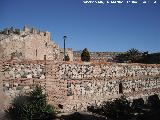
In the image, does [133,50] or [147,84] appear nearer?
[147,84]

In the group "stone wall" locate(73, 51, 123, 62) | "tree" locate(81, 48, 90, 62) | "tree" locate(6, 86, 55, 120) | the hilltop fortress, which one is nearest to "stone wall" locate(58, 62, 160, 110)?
the hilltop fortress

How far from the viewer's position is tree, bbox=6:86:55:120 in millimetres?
12227

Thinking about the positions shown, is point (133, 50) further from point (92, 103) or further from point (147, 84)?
point (92, 103)

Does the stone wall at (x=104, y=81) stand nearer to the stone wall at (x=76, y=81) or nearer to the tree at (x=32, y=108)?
the stone wall at (x=76, y=81)

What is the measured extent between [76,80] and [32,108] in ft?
12.4

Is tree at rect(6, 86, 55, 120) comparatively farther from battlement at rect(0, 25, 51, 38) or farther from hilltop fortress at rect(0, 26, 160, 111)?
battlement at rect(0, 25, 51, 38)

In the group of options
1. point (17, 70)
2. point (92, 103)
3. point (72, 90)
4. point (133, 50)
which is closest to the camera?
point (17, 70)

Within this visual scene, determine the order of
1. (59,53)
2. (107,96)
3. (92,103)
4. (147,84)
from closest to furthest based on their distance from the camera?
(92,103), (107,96), (147,84), (59,53)

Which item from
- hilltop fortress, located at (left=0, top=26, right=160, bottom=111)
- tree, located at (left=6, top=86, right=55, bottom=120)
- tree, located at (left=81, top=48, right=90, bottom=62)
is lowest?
tree, located at (left=6, top=86, right=55, bottom=120)

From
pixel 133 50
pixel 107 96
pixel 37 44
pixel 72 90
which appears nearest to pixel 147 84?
pixel 107 96

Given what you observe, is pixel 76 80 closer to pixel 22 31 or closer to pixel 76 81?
pixel 76 81

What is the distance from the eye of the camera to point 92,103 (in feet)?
53.8

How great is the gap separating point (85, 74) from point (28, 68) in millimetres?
3772

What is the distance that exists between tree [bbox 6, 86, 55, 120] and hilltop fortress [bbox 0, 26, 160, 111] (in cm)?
37
